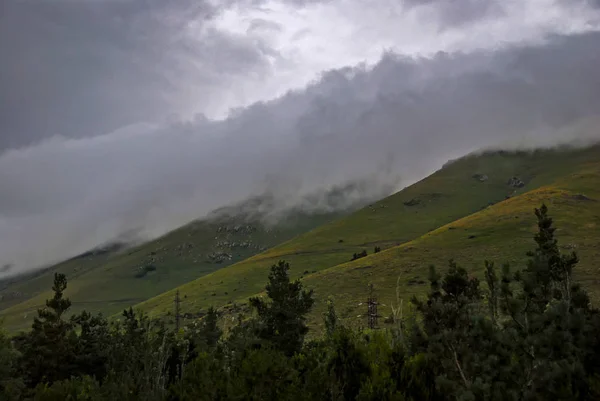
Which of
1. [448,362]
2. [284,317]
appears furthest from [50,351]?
[448,362]

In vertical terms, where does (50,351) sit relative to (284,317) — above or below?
above

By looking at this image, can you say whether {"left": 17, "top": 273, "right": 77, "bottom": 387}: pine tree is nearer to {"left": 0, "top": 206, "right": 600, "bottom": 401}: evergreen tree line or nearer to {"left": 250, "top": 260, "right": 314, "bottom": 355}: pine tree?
{"left": 0, "top": 206, "right": 600, "bottom": 401}: evergreen tree line

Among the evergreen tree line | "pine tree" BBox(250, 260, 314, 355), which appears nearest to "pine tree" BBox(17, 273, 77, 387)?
the evergreen tree line

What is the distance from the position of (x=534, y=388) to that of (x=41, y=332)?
46717 mm

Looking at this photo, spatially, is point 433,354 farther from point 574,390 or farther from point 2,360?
point 2,360

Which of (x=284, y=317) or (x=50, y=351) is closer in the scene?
(x=50, y=351)

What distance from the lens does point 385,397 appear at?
18547mm

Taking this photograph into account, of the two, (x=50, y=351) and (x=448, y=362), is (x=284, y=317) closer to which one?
(x=50, y=351)

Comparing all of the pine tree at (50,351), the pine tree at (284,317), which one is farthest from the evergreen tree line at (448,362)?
the pine tree at (284,317)

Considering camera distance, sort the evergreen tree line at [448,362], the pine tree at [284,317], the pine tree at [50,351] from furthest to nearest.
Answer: the pine tree at [284,317]
the pine tree at [50,351]
the evergreen tree line at [448,362]

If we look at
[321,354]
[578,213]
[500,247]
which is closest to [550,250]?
[321,354]

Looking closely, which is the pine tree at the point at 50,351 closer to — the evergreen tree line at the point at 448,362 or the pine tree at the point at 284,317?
the evergreen tree line at the point at 448,362

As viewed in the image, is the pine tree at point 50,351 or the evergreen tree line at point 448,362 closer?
the evergreen tree line at point 448,362

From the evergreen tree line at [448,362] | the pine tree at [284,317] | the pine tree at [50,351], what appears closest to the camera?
the evergreen tree line at [448,362]
